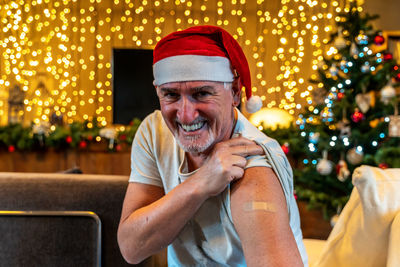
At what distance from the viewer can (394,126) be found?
131 inches

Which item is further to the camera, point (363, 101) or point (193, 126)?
point (363, 101)

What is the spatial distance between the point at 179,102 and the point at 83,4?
5.28 m

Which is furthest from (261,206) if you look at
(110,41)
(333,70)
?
(110,41)

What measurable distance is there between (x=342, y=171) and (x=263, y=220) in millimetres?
2711

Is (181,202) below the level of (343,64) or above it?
below

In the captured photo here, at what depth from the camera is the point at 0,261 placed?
5.19 ft

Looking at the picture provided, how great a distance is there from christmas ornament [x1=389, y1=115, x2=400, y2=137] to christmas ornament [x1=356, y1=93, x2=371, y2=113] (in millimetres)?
205

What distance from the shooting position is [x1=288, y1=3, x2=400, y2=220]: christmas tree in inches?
138

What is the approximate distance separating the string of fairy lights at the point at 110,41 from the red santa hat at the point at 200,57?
462cm

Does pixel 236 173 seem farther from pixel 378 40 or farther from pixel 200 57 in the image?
pixel 378 40

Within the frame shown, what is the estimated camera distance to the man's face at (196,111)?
1.08 meters

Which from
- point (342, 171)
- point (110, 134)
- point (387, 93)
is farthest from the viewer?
point (110, 134)

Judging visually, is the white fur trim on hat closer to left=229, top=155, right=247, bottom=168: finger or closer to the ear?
Answer: the ear

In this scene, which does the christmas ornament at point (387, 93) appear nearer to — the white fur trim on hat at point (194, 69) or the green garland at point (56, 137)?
the green garland at point (56, 137)
